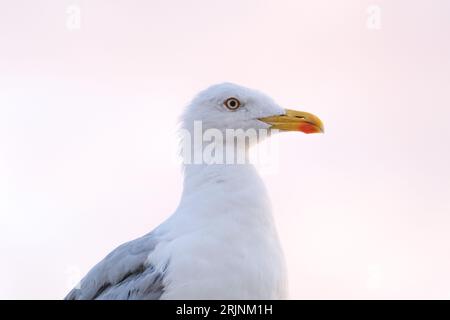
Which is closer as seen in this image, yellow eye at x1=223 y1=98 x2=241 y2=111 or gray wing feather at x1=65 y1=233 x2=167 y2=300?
gray wing feather at x1=65 y1=233 x2=167 y2=300

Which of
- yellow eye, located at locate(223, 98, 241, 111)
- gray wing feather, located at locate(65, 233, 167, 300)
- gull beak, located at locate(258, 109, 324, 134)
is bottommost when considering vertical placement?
gray wing feather, located at locate(65, 233, 167, 300)

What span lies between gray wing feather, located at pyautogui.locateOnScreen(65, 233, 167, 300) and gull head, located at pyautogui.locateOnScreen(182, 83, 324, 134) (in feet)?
4.34

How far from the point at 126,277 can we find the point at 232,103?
75.0 inches

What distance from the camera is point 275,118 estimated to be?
7.01 metres

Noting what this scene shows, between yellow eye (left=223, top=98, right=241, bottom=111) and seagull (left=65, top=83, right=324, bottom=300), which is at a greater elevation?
yellow eye (left=223, top=98, right=241, bottom=111)

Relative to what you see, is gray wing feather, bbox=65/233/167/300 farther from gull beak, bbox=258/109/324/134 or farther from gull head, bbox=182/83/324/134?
gull beak, bbox=258/109/324/134

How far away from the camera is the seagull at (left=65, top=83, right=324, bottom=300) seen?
5.61 metres

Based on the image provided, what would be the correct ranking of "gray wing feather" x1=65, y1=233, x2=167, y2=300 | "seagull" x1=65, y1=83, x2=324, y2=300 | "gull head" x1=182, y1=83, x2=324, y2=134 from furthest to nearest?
1. "gull head" x1=182, y1=83, x2=324, y2=134
2. "gray wing feather" x1=65, y1=233, x2=167, y2=300
3. "seagull" x1=65, y1=83, x2=324, y2=300

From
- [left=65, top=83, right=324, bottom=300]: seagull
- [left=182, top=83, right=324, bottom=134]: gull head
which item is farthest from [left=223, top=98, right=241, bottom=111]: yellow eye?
[left=65, top=83, right=324, bottom=300]: seagull

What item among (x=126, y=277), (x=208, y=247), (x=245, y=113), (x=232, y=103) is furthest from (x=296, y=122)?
(x=126, y=277)

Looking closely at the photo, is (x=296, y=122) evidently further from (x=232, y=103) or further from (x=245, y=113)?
(x=232, y=103)

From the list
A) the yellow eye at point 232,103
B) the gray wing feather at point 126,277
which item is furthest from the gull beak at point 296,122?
the gray wing feather at point 126,277

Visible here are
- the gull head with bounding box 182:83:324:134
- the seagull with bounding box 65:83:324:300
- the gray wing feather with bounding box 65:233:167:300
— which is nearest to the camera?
the seagull with bounding box 65:83:324:300
